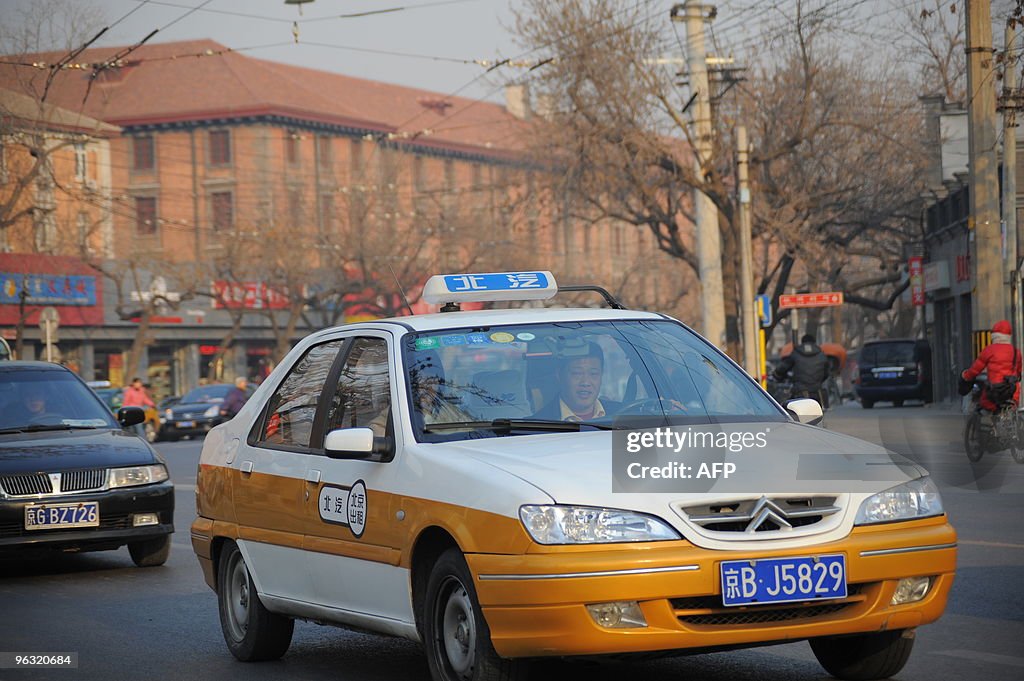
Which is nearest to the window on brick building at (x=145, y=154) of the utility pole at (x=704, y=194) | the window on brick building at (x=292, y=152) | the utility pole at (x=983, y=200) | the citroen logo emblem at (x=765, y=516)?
the window on brick building at (x=292, y=152)

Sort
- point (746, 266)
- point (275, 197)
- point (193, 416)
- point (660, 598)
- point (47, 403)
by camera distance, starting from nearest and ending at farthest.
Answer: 1. point (660, 598)
2. point (47, 403)
3. point (746, 266)
4. point (193, 416)
5. point (275, 197)

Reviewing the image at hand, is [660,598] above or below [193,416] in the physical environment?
above

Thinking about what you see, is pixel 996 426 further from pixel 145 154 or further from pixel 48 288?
Result: pixel 145 154

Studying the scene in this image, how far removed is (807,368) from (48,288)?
130 feet

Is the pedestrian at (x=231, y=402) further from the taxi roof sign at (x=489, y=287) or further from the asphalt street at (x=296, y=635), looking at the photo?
the taxi roof sign at (x=489, y=287)

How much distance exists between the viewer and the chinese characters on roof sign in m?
59.6

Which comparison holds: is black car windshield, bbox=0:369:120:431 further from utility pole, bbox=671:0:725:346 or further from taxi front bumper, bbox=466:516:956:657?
utility pole, bbox=671:0:725:346

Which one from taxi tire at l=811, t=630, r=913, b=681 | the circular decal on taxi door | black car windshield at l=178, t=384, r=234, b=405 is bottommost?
black car windshield at l=178, t=384, r=234, b=405

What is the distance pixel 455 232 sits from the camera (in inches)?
2844

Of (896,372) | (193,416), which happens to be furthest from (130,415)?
(896,372)

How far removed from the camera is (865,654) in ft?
21.9

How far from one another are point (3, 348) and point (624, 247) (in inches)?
3226

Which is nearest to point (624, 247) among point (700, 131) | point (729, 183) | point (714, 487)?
point (729, 183)

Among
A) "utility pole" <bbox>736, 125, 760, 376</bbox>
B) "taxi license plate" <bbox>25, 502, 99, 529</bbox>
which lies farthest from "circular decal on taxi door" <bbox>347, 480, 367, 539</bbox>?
"utility pole" <bbox>736, 125, 760, 376</bbox>
